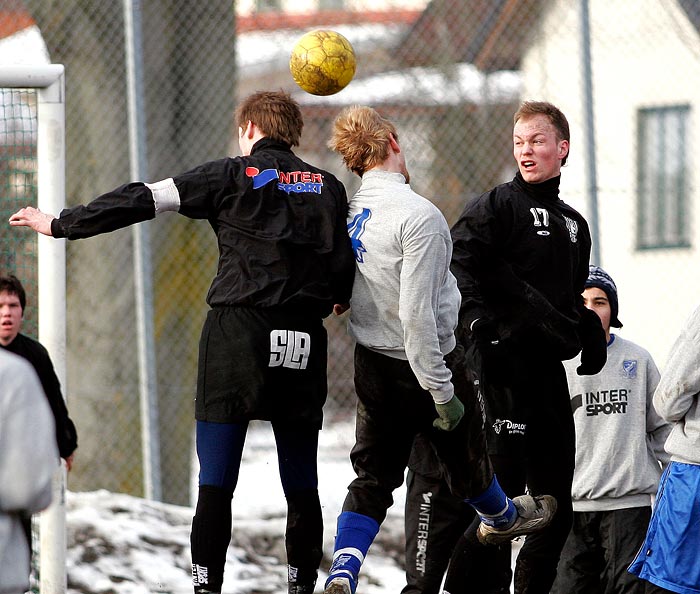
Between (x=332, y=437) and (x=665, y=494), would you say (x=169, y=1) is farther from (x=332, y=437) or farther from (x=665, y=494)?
(x=665, y=494)

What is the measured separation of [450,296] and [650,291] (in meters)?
6.08

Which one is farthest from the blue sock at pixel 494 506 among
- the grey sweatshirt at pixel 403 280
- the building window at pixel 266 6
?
the building window at pixel 266 6

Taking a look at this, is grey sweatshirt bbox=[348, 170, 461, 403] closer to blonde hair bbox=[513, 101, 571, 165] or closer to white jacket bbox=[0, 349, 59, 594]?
blonde hair bbox=[513, 101, 571, 165]

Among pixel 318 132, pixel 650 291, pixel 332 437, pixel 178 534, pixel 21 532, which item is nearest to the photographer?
pixel 21 532

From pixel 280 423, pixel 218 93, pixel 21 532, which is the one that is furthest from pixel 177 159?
pixel 21 532

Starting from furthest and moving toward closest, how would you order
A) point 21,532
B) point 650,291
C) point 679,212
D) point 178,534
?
point 679,212 < point 650,291 < point 178,534 < point 21,532

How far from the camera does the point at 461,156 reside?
11047 mm

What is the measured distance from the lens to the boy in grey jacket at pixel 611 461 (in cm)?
627

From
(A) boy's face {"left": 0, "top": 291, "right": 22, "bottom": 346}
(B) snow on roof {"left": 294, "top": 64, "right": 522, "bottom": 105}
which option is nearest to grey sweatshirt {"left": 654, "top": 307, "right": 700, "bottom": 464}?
(A) boy's face {"left": 0, "top": 291, "right": 22, "bottom": 346}

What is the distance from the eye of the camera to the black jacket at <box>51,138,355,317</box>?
5047 mm

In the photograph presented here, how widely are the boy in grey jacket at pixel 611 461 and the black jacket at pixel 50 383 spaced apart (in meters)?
2.64

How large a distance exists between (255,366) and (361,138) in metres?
1.08

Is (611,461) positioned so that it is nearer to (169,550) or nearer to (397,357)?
(397,357)

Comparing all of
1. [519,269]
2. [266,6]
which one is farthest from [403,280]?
[266,6]
